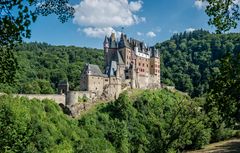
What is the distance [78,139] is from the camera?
5753cm

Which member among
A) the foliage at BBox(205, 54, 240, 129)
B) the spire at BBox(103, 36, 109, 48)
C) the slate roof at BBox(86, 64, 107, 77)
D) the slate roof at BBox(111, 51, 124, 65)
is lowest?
the foliage at BBox(205, 54, 240, 129)

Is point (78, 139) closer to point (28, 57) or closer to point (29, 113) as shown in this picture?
point (29, 113)

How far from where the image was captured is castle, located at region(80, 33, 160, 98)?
69.3 m

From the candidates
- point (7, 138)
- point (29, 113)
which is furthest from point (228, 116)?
point (29, 113)

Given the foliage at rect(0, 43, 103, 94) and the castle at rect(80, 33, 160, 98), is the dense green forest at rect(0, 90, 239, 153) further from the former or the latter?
the foliage at rect(0, 43, 103, 94)

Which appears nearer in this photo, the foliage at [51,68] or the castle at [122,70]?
the castle at [122,70]

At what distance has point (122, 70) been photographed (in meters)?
78.9

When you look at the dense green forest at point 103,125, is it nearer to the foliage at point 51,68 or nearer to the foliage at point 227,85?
the foliage at point 51,68

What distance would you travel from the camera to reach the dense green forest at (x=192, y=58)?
118 m

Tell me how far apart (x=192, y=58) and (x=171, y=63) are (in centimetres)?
1212

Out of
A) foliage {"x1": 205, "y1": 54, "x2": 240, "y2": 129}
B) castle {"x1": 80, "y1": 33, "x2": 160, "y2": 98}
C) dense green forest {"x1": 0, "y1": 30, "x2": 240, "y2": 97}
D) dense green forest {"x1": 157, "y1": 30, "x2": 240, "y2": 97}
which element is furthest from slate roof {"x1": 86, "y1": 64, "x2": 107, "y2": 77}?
foliage {"x1": 205, "y1": 54, "x2": 240, "y2": 129}

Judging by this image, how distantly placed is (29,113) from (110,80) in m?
21.1

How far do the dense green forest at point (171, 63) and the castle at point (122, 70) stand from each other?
16.5 metres

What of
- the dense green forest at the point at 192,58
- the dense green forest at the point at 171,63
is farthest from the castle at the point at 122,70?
the dense green forest at the point at 192,58
